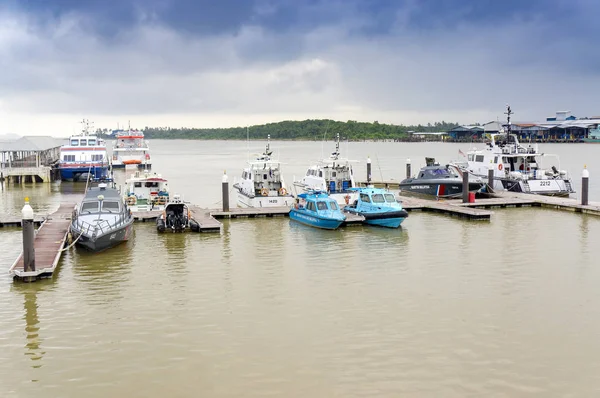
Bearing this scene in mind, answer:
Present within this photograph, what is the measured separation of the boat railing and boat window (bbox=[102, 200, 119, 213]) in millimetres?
659

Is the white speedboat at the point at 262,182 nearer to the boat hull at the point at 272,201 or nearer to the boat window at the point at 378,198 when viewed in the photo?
the boat hull at the point at 272,201

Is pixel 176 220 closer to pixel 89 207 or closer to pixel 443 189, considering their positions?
pixel 89 207

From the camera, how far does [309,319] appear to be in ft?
49.1

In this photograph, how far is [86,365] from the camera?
12328 mm

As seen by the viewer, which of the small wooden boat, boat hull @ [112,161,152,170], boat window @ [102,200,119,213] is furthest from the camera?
boat hull @ [112,161,152,170]

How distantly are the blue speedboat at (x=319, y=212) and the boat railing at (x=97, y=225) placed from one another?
27.0 ft

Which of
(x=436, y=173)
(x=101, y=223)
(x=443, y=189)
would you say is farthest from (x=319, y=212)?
(x=436, y=173)

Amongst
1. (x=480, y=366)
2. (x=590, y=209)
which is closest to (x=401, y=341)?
(x=480, y=366)

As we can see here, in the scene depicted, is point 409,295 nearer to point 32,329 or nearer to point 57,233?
point 32,329

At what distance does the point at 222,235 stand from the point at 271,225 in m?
3.32

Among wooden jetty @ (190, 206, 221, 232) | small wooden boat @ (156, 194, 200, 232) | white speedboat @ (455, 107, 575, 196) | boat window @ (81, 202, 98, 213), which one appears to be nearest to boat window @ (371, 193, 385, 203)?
wooden jetty @ (190, 206, 221, 232)

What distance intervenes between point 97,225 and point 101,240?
0.62 meters

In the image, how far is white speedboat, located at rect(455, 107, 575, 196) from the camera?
3991cm

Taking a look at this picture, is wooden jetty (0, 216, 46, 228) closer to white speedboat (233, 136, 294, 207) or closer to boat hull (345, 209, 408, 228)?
white speedboat (233, 136, 294, 207)
